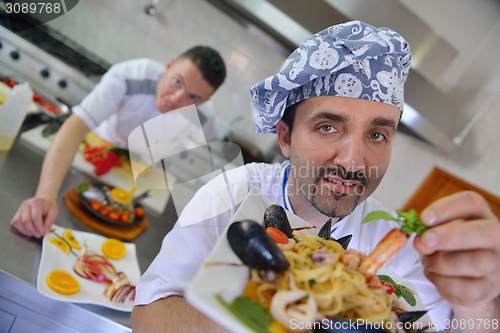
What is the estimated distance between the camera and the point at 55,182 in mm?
1221

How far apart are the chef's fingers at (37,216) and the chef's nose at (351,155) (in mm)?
967

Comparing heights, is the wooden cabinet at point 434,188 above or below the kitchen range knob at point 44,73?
above

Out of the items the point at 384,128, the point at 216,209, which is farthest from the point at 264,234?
the point at 384,128

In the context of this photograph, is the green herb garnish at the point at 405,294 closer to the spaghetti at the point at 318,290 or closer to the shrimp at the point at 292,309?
the spaghetti at the point at 318,290

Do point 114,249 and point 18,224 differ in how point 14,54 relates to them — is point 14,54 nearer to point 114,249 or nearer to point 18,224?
point 18,224

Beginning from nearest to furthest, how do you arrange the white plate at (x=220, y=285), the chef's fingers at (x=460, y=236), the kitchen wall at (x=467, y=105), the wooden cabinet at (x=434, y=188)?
the white plate at (x=220, y=285) < the chef's fingers at (x=460, y=236) < the kitchen wall at (x=467, y=105) < the wooden cabinet at (x=434, y=188)

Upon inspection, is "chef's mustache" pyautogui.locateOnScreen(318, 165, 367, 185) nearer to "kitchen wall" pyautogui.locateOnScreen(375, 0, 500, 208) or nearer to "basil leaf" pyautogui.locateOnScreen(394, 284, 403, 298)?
A: "basil leaf" pyautogui.locateOnScreen(394, 284, 403, 298)

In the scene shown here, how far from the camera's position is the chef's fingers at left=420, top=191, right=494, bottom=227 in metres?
0.45

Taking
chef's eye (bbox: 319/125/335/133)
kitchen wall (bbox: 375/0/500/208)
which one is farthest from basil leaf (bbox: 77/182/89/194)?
kitchen wall (bbox: 375/0/500/208)

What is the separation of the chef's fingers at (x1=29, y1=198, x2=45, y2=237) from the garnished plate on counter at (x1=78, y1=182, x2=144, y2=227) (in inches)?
8.6

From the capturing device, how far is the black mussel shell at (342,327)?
367 millimetres

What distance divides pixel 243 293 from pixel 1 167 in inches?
51.0

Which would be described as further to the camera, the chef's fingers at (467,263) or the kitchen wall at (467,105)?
the kitchen wall at (467,105)

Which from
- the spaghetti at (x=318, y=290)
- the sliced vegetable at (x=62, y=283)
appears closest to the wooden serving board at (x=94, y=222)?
the sliced vegetable at (x=62, y=283)
